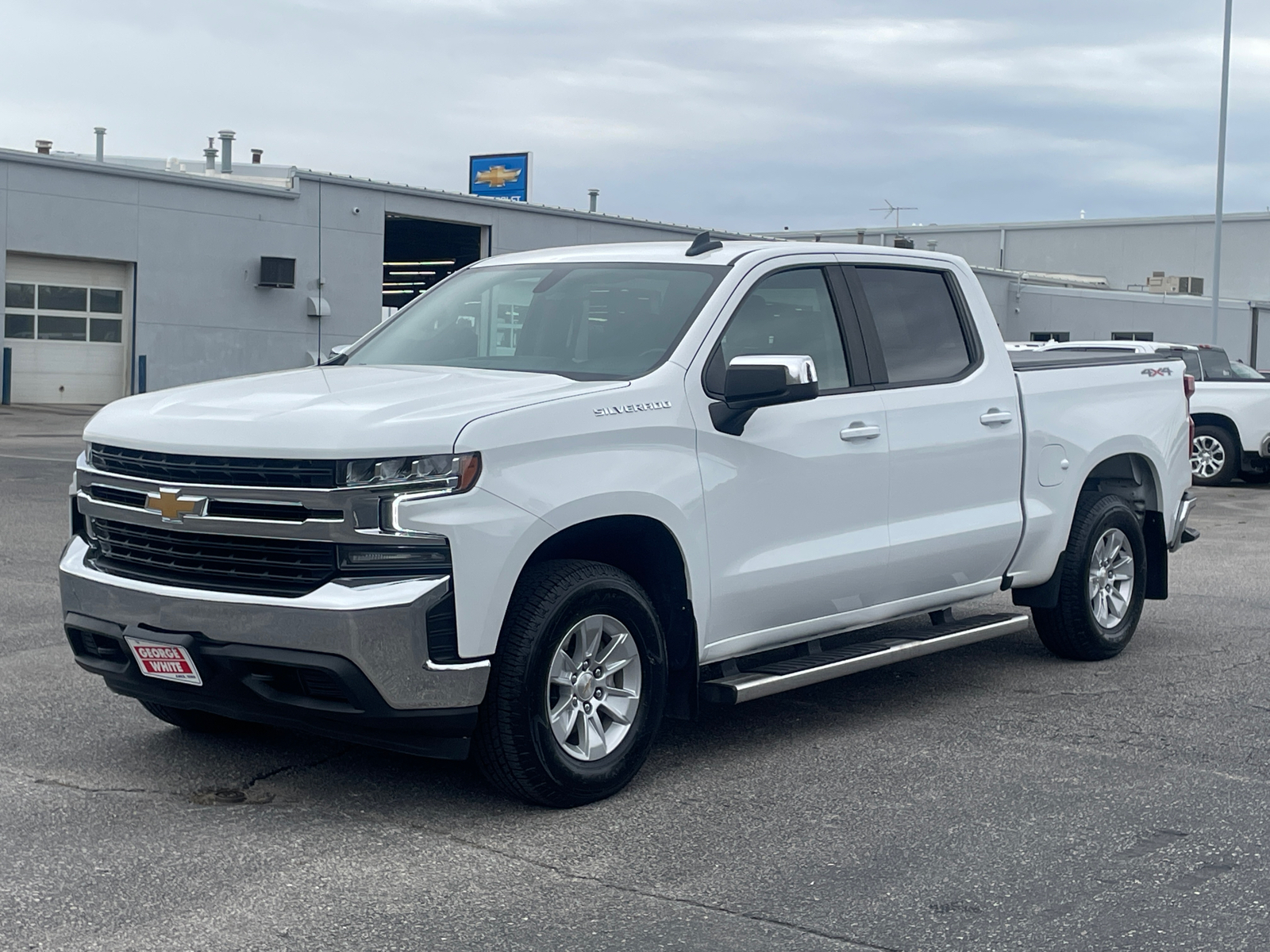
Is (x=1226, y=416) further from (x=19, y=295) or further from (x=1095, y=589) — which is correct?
(x=19, y=295)

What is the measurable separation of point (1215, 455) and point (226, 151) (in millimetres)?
28272

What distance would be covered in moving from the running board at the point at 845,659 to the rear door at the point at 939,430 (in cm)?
22

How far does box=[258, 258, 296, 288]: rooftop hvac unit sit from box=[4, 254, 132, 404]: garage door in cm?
283

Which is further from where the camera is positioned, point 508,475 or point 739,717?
point 739,717

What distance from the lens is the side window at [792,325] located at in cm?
603

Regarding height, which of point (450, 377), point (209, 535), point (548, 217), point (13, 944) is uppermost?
point (548, 217)

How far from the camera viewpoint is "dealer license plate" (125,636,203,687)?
4961 millimetres

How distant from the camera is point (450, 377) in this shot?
5578 mm

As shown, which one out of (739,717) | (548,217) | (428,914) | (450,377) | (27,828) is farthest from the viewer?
(548,217)

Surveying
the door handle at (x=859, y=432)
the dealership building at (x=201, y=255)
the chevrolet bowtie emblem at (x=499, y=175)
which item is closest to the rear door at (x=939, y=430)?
the door handle at (x=859, y=432)

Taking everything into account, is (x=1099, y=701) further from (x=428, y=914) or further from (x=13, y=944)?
(x=13, y=944)

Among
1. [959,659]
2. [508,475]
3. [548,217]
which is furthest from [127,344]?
[508,475]

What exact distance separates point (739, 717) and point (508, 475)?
2182mm

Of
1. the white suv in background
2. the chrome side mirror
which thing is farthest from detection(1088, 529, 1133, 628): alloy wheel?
the white suv in background
